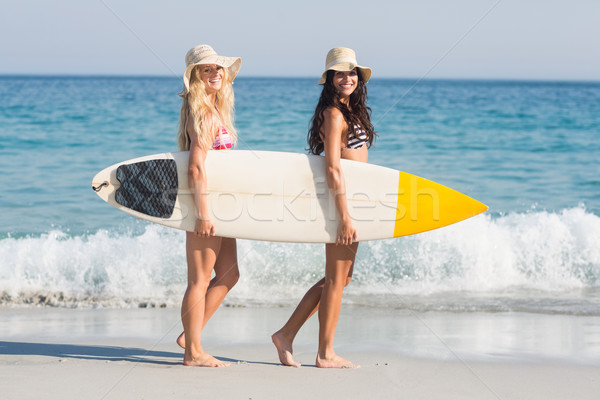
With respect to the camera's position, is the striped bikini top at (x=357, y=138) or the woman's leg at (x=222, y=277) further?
the woman's leg at (x=222, y=277)

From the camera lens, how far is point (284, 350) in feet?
9.80

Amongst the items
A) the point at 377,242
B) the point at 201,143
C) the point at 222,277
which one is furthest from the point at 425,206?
the point at 377,242

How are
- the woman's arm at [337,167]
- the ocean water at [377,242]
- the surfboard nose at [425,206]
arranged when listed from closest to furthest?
the woman's arm at [337,167]
the surfboard nose at [425,206]
the ocean water at [377,242]

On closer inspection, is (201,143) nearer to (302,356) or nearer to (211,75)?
(211,75)

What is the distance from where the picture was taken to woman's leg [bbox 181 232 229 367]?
286 centimetres

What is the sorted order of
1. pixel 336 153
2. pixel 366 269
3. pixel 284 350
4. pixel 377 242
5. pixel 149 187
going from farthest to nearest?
1. pixel 377 242
2. pixel 366 269
3. pixel 149 187
4. pixel 284 350
5. pixel 336 153

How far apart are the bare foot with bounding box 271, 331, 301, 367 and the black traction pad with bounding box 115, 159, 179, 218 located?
78cm

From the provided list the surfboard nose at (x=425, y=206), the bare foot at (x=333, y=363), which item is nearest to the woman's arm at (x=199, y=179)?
the bare foot at (x=333, y=363)

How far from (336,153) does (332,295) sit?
64cm

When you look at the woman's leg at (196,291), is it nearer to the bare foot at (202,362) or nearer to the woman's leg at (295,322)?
the bare foot at (202,362)

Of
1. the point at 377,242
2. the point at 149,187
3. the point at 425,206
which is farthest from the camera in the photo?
the point at 377,242

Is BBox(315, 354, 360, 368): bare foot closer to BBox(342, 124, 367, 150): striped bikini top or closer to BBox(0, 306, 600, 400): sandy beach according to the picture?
BBox(0, 306, 600, 400): sandy beach

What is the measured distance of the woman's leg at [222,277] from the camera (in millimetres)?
2998

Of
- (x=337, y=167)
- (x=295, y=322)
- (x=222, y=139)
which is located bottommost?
(x=295, y=322)
